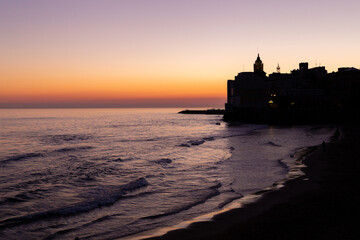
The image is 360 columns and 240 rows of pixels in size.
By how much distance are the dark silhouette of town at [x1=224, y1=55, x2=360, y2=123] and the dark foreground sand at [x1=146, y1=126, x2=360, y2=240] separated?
251ft

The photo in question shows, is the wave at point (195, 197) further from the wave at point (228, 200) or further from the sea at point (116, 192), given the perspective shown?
the wave at point (228, 200)

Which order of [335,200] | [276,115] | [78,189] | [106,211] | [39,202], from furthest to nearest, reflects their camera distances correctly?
[276,115]
[78,189]
[39,202]
[106,211]
[335,200]

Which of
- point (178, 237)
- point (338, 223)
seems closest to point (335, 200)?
point (338, 223)

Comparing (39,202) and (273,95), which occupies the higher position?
(273,95)

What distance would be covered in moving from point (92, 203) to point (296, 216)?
8401 millimetres

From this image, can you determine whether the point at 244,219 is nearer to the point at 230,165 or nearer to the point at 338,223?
the point at 338,223

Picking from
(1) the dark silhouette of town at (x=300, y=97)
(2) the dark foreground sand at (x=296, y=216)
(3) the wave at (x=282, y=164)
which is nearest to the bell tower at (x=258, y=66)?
(1) the dark silhouette of town at (x=300, y=97)

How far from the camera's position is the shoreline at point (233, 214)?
8.93 metres

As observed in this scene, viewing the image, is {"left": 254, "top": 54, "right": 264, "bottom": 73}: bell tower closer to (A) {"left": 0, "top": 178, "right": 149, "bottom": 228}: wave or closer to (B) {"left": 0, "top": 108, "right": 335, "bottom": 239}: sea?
(B) {"left": 0, "top": 108, "right": 335, "bottom": 239}: sea

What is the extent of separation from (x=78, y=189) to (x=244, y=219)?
9.72 meters

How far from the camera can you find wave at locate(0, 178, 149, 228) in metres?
11.2

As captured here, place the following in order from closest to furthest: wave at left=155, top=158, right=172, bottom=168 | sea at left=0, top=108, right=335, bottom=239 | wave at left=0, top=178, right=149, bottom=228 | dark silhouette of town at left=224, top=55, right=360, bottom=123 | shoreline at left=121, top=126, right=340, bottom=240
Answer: shoreline at left=121, top=126, right=340, bottom=240 → sea at left=0, top=108, right=335, bottom=239 → wave at left=0, top=178, right=149, bottom=228 → wave at left=155, top=158, right=172, bottom=168 → dark silhouette of town at left=224, top=55, right=360, bottom=123

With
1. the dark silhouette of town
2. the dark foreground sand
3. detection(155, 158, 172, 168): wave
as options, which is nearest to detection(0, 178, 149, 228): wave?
the dark foreground sand

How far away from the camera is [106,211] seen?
12.1 metres
